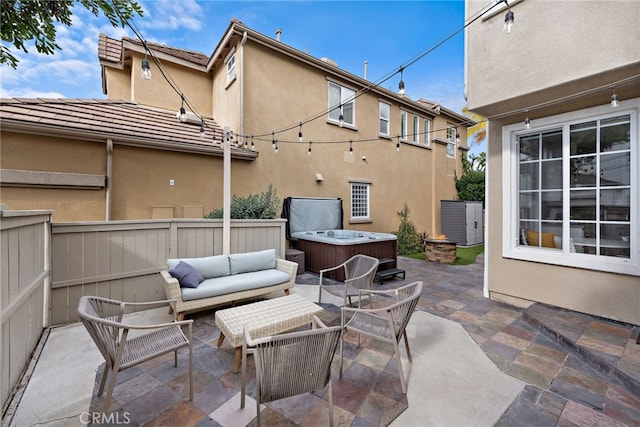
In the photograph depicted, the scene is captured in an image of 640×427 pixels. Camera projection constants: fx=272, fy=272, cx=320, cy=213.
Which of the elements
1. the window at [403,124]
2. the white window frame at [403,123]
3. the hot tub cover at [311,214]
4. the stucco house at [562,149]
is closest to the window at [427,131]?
the white window frame at [403,123]

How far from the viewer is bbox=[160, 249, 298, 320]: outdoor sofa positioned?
3.78 metres

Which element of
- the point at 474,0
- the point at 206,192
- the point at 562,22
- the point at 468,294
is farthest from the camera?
the point at 206,192

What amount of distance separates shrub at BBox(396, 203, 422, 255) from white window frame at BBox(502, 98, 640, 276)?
18.7 ft

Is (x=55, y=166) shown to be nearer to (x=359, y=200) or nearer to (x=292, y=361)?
(x=292, y=361)

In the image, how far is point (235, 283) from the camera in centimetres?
422

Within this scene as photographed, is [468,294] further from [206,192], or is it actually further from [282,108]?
[282,108]

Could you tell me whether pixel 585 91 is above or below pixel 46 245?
above

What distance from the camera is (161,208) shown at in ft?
21.1

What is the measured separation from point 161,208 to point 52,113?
269 centimetres

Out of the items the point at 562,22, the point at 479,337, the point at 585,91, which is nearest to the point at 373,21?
the point at 562,22

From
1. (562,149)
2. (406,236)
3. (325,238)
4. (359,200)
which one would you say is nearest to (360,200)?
(359,200)

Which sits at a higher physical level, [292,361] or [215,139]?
[215,139]

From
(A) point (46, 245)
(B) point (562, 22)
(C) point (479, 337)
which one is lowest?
(C) point (479, 337)

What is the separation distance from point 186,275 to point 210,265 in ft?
1.75
